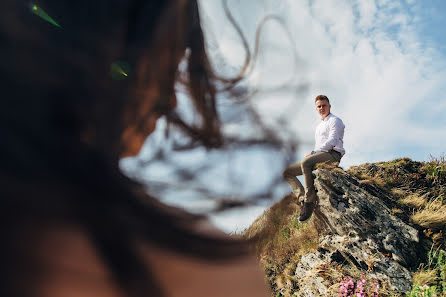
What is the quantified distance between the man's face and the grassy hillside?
5.67 ft

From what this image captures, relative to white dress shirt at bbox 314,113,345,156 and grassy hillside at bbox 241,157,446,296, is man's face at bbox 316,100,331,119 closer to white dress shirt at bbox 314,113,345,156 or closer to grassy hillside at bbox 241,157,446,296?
white dress shirt at bbox 314,113,345,156

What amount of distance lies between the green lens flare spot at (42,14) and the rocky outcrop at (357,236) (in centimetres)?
526

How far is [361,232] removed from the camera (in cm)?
466

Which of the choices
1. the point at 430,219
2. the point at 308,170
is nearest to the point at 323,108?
the point at 308,170

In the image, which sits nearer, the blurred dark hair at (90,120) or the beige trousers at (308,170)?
the blurred dark hair at (90,120)

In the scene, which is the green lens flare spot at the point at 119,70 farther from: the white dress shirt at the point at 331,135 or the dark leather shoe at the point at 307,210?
the dark leather shoe at the point at 307,210

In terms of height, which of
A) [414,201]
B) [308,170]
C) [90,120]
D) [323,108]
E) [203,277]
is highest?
[323,108]

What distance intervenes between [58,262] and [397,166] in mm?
8158

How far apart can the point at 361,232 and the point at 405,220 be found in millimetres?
1065

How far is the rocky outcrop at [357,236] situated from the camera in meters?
4.36

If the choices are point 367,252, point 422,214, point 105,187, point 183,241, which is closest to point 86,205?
point 105,187

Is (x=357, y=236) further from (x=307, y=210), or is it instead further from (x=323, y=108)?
(x=323, y=108)

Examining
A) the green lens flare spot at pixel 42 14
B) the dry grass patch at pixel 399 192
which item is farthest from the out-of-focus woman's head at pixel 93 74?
the dry grass patch at pixel 399 192

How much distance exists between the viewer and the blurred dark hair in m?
0.38
